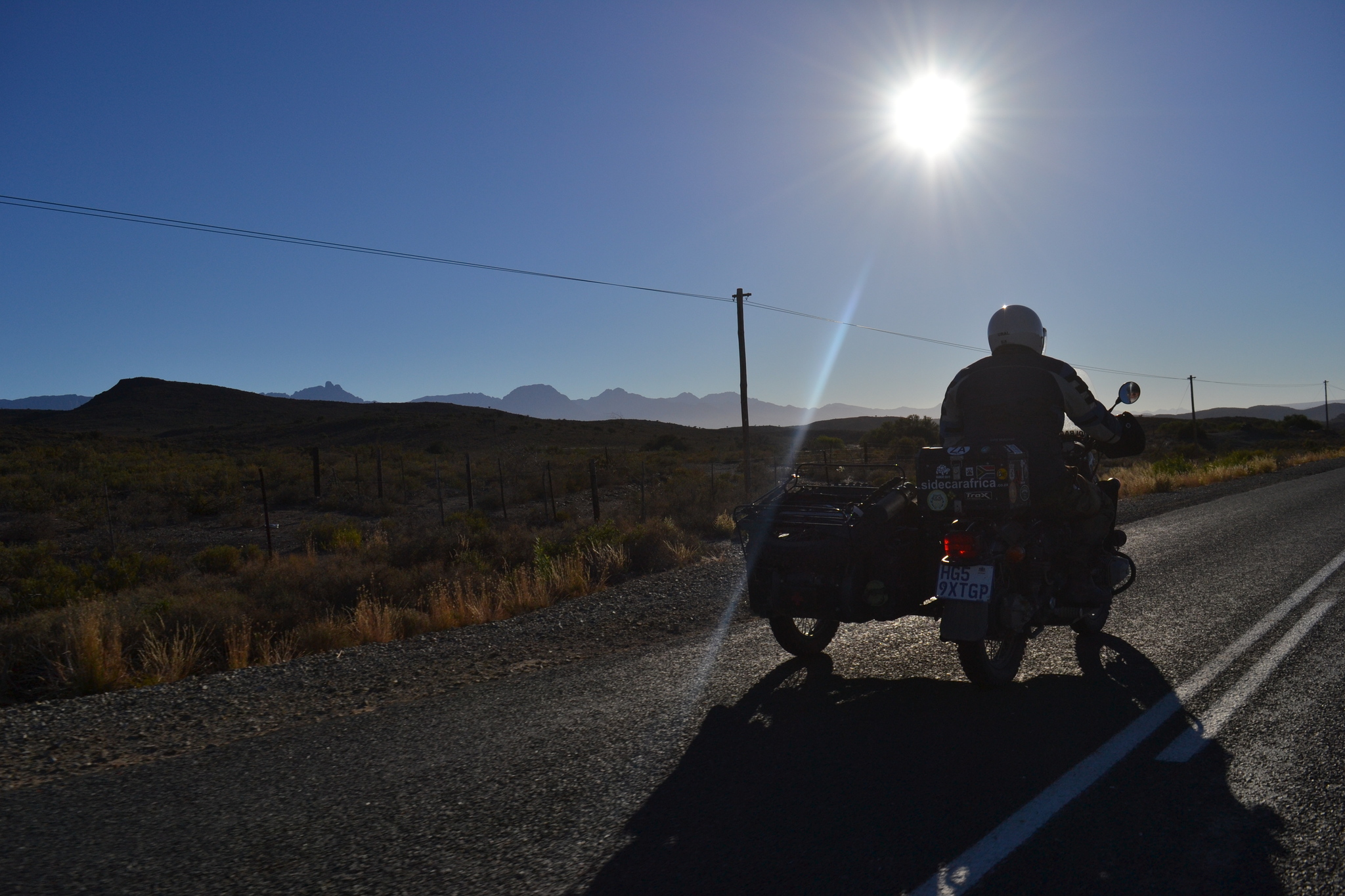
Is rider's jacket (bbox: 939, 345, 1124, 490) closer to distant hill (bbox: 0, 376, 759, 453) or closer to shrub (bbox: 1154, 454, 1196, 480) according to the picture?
shrub (bbox: 1154, 454, 1196, 480)

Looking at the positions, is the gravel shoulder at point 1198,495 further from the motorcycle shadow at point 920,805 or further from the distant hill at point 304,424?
the distant hill at point 304,424

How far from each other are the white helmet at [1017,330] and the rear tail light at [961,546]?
5.56 ft

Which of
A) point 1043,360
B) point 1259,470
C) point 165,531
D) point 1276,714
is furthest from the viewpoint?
point 1259,470

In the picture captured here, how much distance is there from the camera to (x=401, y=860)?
10.5 feet

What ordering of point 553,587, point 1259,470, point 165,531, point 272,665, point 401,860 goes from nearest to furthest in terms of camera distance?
1. point 401,860
2. point 272,665
3. point 553,587
4. point 165,531
5. point 1259,470

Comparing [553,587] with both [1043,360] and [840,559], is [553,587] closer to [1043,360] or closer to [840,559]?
[840,559]

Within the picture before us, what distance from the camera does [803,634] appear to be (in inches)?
238

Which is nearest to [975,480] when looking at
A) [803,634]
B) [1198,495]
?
[803,634]

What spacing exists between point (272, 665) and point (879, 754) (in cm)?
522

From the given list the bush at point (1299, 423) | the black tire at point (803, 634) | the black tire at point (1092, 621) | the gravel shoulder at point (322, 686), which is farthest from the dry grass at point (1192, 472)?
the bush at point (1299, 423)

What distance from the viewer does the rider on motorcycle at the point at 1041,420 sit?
17.6 ft

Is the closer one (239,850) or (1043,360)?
(239,850)

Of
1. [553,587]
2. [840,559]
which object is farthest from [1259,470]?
[840,559]

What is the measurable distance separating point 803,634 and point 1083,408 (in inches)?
95.9
